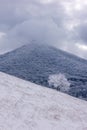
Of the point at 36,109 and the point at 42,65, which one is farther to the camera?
the point at 42,65

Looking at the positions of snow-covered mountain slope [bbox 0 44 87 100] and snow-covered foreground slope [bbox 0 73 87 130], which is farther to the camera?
snow-covered mountain slope [bbox 0 44 87 100]

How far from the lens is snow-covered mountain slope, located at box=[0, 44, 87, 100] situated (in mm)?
61153

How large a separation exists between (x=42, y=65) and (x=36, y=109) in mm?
57547

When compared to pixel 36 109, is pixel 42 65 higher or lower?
higher

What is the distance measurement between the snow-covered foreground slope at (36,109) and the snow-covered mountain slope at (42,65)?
25.5 metres

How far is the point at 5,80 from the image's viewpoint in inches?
950

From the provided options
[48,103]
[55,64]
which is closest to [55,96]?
[48,103]

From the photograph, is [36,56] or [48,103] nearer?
[48,103]

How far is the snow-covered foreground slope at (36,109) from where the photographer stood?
57.2ft

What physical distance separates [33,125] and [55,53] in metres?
75.9

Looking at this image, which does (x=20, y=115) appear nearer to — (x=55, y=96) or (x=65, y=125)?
(x=65, y=125)

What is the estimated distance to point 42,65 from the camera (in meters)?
77.3

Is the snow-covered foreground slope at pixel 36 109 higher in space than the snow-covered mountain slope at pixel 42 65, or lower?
lower

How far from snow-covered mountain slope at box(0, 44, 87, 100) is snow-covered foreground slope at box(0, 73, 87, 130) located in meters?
25.5
